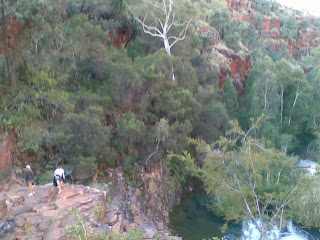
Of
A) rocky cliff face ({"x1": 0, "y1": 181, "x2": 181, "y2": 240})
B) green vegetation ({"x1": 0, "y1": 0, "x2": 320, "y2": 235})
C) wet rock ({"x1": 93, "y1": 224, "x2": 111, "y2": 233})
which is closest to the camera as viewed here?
rocky cliff face ({"x1": 0, "y1": 181, "x2": 181, "y2": 240})

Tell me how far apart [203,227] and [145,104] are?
25.3ft

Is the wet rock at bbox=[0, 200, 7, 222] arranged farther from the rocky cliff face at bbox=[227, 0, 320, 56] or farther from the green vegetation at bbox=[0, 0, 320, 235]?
the rocky cliff face at bbox=[227, 0, 320, 56]

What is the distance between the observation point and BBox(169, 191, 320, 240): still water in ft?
55.9

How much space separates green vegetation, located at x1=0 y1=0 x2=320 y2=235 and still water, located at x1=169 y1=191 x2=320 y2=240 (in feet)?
2.53

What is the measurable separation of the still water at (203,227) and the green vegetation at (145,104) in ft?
2.53

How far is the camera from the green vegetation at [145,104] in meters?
14.5

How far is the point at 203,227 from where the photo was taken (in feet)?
62.2

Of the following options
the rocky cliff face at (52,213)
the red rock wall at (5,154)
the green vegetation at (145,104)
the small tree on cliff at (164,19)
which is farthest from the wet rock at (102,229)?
the small tree on cliff at (164,19)

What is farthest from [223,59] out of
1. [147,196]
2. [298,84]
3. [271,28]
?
[271,28]

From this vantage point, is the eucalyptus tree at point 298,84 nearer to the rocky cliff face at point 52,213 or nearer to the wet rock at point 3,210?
the rocky cliff face at point 52,213

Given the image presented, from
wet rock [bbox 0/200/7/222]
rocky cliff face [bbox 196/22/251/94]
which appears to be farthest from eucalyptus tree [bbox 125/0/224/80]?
wet rock [bbox 0/200/7/222]

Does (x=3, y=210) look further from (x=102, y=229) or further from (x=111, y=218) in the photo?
(x=111, y=218)

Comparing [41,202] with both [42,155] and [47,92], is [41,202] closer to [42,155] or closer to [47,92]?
[42,155]

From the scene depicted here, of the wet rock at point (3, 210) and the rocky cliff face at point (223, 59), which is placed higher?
the rocky cliff face at point (223, 59)
